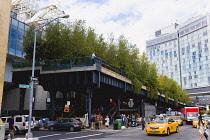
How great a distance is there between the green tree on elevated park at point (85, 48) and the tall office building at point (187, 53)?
70254 millimetres

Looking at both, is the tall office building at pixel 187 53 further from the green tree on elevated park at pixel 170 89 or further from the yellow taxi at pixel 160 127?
the yellow taxi at pixel 160 127

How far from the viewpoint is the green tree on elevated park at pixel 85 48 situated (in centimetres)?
3600

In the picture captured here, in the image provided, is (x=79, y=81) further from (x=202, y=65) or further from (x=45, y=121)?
(x=202, y=65)

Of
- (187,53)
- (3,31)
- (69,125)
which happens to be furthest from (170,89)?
(3,31)

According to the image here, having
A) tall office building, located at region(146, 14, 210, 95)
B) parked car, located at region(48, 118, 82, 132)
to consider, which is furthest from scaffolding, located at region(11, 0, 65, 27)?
tall office building, located at region(146, 14, 210, 95)

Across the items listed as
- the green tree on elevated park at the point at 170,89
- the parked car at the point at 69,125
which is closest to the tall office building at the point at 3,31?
the parked car at the point at 69,125

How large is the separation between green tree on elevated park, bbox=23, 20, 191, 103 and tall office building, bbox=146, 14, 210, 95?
7025 centimetres

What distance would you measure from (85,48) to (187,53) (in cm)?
9437

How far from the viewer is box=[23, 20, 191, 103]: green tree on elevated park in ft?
118

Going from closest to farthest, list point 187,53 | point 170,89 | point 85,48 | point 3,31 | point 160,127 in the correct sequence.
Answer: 1. point 3,31
2. point 160,127
3. point 85,48
4. point 170,89
5. point 187,53

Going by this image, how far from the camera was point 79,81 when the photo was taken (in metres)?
29.4

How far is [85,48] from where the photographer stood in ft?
122

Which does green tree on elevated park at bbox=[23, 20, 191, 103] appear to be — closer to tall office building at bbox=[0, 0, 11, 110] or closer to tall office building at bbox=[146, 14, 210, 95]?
tall office building at bbox=[0, 0, 11, 110]

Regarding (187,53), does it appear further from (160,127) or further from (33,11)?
(160,127)
